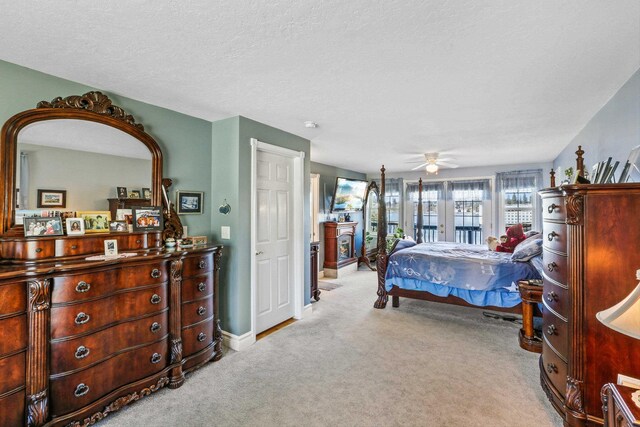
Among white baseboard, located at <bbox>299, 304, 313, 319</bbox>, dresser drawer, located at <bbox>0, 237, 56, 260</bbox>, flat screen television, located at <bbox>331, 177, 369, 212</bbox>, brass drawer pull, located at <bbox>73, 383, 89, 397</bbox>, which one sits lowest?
white baseboard, located at <bbox>299, 304, 313, 319</bbox>

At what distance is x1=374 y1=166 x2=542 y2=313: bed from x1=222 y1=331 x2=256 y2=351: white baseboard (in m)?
1.96

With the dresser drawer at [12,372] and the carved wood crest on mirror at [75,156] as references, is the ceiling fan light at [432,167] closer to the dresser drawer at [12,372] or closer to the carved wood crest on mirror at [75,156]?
the carved wood crest on mirror at [75,156]

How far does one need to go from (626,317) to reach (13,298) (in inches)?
114

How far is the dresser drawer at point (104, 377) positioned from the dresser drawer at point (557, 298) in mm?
2851

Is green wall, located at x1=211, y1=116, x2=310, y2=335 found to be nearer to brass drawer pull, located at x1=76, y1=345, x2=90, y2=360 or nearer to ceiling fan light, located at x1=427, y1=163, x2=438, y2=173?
brass drawer pull, located at x1=76, y1=345, x2=90, y2=360

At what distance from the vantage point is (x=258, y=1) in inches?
54.9

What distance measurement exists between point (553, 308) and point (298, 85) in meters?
2.46

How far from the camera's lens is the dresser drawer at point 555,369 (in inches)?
75.0

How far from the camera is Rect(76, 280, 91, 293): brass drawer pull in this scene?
6.14ft

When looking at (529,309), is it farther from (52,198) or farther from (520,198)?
(52,198)

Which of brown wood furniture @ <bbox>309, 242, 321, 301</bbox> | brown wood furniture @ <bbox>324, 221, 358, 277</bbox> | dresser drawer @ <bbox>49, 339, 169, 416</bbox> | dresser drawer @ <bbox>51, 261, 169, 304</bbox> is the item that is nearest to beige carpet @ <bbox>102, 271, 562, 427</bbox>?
dresser drawer @ <bbox>49, 339, 169, 416</bbox>

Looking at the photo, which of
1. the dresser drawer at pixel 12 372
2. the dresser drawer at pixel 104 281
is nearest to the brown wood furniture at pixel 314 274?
the dresser drawer at pixel 104 281

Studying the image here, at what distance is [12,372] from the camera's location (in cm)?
165

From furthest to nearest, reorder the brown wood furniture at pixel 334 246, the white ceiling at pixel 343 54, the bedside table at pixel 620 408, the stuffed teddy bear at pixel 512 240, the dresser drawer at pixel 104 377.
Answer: the brown wood furniture at pixel 334 246 < the stuffed teddy bear at pixel 512 240 < the dresser drawer at pixel 104 377 < the white ceiling at pixel 343 54 < the bedside table at pixel 620 408
